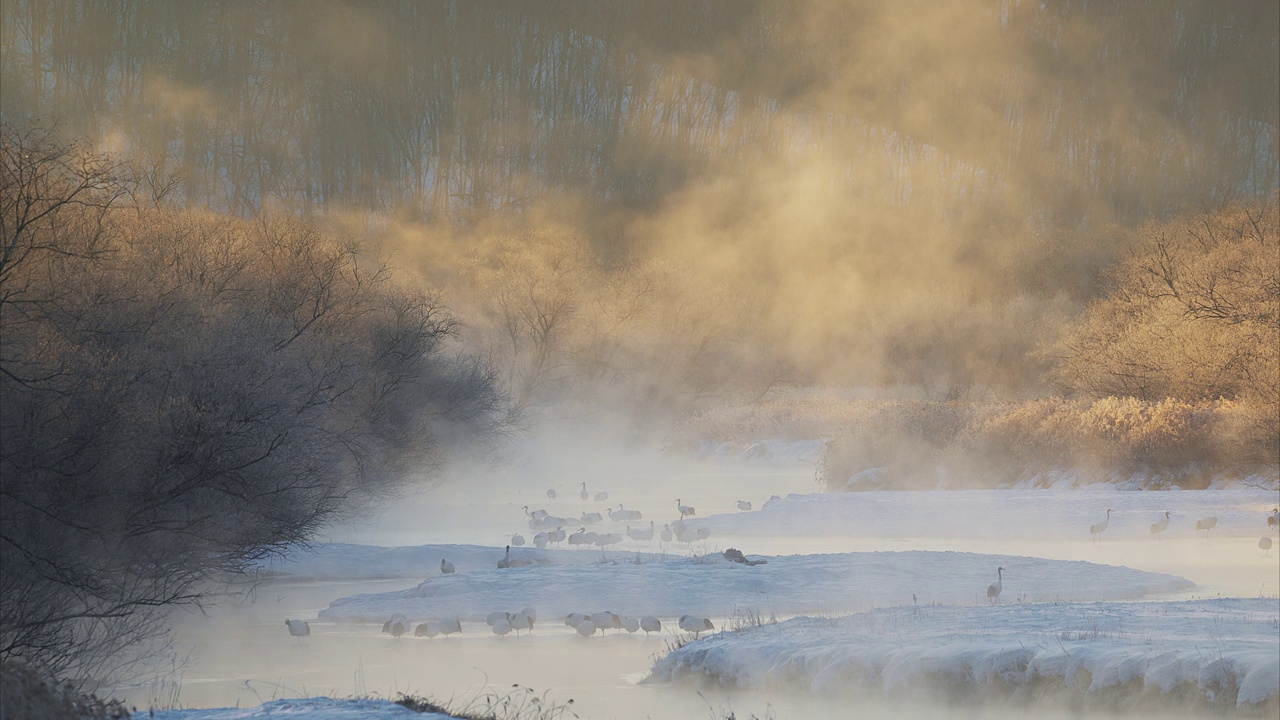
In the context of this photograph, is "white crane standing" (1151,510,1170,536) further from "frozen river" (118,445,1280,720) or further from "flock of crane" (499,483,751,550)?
"flock of crane" (499,483,751,550)

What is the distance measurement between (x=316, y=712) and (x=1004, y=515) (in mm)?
19132

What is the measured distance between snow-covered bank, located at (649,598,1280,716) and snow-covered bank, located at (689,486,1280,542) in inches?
410

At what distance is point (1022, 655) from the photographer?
11.3 m

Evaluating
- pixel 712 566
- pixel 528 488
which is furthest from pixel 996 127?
pixel 712 566

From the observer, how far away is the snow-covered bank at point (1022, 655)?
1041cm

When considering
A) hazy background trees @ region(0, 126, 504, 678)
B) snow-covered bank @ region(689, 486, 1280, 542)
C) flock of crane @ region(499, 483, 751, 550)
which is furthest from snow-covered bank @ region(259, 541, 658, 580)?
snow-covered bank @ region(689, 486, 1280, 542)

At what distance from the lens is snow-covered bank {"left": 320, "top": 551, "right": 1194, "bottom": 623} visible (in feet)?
54.8

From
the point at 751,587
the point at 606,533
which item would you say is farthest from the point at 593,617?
the point at 606,533

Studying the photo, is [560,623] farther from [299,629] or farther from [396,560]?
[396,560]

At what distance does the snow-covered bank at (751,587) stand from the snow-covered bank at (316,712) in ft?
22.5

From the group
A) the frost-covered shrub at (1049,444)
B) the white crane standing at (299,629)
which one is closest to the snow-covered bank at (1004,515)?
the frost-covered shrub at (1049,444)

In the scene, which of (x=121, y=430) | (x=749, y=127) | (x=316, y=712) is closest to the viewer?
(x=316, y=712)

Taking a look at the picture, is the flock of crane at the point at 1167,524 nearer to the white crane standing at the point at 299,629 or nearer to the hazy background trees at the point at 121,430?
the hazy background trees at the point at 121,430

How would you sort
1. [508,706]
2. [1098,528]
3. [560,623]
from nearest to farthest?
[508,706] → [560,623] → [1098,528]
